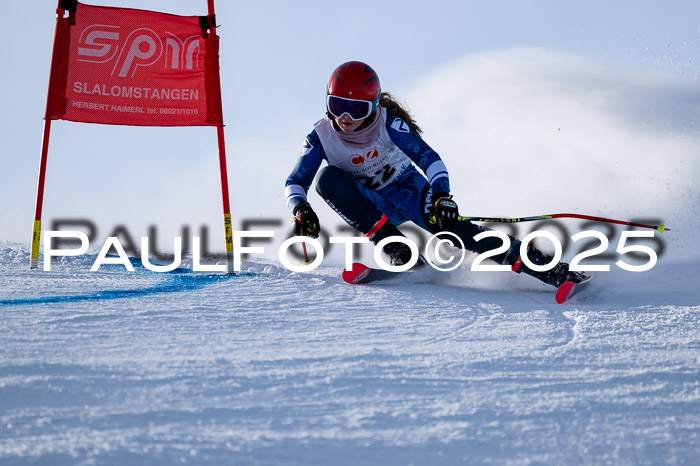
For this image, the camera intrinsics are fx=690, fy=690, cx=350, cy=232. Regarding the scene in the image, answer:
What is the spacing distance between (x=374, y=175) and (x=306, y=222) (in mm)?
618

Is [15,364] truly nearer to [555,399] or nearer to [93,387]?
[93,387]

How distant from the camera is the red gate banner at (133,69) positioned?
4.47 meters

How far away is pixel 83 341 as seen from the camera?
7.36 feet

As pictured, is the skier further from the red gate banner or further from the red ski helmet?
the red gate banner

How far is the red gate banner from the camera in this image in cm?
447

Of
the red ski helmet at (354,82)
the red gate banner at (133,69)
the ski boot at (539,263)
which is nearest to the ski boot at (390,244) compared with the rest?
the ski boot at (539,263)

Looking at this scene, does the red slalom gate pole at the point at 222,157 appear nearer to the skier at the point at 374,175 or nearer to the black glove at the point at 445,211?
the skier at the point at 374,175

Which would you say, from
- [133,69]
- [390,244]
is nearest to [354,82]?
[390,244]

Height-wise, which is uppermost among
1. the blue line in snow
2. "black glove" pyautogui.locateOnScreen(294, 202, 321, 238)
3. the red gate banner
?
the red gate banner

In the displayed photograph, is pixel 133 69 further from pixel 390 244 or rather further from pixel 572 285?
pixel 572 285

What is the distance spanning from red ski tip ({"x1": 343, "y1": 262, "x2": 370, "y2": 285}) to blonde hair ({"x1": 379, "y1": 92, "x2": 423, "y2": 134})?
2.93ft

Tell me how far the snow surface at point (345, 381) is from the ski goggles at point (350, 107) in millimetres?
1014


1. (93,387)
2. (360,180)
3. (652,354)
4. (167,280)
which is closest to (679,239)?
(360,180)

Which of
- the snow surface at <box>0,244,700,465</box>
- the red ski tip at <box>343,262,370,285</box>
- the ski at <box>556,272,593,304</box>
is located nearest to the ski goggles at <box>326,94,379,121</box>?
the red ski tip at <box>343,262,370,285</box>
